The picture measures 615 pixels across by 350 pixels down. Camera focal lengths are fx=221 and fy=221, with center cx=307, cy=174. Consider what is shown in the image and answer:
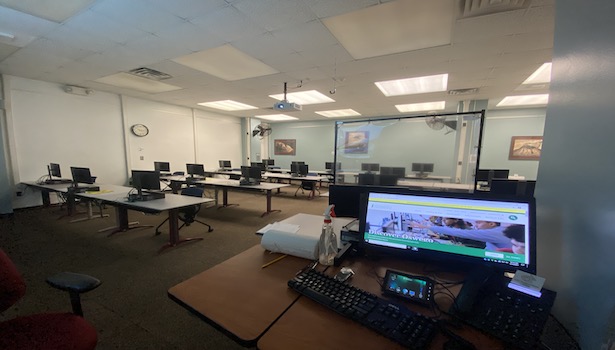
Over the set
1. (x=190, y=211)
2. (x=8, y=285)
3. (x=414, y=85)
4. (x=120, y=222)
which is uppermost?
(x=414, y=85)

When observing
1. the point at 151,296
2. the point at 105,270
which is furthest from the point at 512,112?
the point at 105,270

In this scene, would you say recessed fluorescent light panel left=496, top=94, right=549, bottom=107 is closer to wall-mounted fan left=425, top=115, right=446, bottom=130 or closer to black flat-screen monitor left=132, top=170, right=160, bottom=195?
wall-mounted fan left=425, top=115, right=446, bottom=130

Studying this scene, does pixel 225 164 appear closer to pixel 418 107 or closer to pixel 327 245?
pixel 418 107

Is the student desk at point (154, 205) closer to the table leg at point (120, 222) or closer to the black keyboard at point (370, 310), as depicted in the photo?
the table leg at point (120, 222)

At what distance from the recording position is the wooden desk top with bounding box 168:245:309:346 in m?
0.79

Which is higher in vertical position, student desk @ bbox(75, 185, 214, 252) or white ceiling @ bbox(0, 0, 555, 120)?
white ceiling @ bbox(0, 0, 555, 120)

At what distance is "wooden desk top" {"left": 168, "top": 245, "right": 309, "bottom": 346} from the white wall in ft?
23.1

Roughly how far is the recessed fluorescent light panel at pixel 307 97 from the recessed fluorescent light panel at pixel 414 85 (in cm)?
162

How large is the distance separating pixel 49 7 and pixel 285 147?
30.2 ft

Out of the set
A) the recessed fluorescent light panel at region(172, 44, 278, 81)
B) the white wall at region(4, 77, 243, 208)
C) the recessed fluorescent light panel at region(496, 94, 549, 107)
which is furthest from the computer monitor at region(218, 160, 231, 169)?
the recessed fluorescent light panel at region(496, 94, 549, 107)

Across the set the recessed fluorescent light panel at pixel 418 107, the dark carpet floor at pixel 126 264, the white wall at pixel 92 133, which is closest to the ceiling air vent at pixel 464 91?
the recessed fluorescent light panel at pixel 418 107

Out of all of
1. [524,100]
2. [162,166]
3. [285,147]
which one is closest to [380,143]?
[524,100]

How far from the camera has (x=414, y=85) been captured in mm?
5191

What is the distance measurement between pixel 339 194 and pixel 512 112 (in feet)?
28.3
